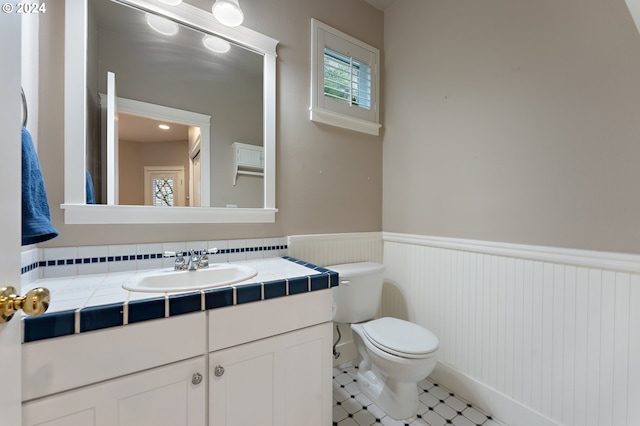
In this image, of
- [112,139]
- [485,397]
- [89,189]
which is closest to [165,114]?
[112,139]

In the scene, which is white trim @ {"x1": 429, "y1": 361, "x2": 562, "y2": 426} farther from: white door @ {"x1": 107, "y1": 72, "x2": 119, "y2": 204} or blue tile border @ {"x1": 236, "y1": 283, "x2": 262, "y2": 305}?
white door @ {"x1": 107, "y1": 72, "x2": 119, "y2": 204}

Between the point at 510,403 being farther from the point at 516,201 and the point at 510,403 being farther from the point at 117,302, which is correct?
the point at 117,302

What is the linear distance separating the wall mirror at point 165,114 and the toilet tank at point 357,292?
0.58 metres

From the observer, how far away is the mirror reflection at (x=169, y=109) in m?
1.17

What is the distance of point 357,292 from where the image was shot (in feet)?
5.31

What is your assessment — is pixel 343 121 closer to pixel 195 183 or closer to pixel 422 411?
pixel 195 183

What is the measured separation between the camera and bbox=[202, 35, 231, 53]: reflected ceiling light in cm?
142

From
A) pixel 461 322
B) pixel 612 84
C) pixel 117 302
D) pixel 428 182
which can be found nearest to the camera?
pixel 117 302

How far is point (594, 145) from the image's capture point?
109 cm

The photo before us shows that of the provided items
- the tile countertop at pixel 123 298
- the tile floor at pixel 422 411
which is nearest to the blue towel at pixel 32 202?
the tile countertop at pixel 123 298

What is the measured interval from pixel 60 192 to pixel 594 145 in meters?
2.23

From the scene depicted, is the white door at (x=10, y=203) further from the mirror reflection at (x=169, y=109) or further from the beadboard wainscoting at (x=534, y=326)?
the beadboard wainscoting at (x=534, y=326)

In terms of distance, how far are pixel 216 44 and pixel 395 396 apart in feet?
7.00

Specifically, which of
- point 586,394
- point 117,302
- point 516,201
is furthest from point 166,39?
point 586,394
